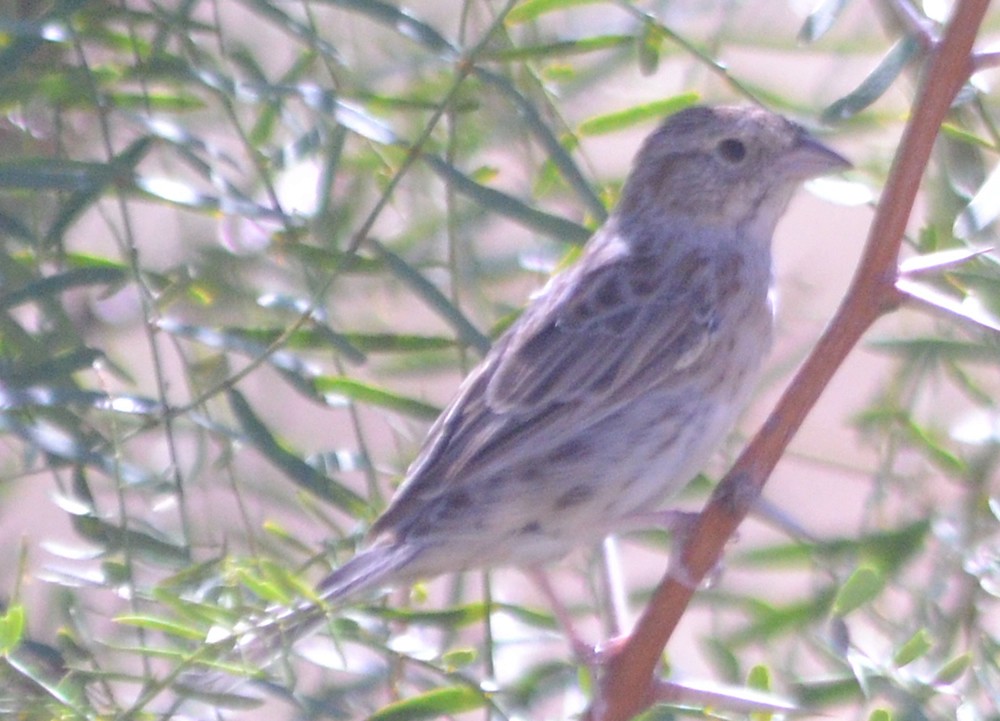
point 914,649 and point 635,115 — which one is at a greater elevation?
point 635,115

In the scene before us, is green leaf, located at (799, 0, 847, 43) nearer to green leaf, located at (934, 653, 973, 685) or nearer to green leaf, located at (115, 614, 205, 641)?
green leaf, located at (934, 653, 973, 685)

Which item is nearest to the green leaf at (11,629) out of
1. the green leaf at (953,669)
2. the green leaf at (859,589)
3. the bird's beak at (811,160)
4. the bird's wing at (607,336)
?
the green leaf at (859,589)

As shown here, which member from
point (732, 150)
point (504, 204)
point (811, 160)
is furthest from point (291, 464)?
point (732, 150)

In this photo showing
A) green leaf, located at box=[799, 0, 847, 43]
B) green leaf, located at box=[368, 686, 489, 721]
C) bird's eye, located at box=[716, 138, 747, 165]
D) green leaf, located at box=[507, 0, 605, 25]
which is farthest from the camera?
bird's eye, located at box=[716, 138, 747, 165]

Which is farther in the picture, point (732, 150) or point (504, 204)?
point (732, 150)

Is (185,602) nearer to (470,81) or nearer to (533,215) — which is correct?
(533,215)

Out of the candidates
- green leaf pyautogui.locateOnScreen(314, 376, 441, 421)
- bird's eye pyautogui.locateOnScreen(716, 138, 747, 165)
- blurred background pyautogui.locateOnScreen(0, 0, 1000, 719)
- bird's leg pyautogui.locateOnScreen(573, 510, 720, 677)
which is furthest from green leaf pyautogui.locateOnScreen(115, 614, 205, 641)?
bird's eye pyautogui.locateOnScreen(716, 138, 747, 165)

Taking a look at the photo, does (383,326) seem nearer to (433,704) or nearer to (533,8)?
(533,8)
